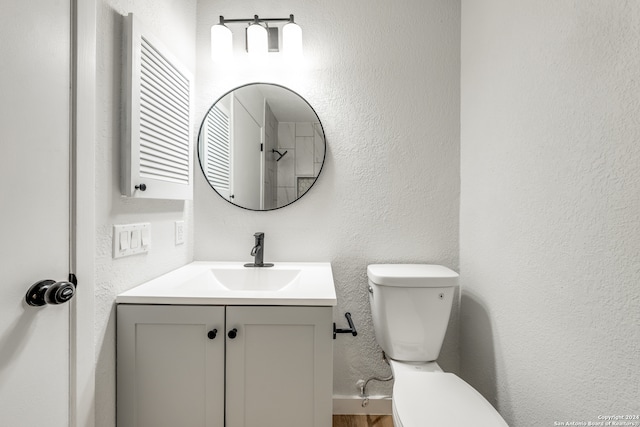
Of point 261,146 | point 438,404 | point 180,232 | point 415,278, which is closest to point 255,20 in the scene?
point 261,146

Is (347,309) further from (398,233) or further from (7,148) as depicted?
(7,148)

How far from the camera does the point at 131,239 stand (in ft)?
3.95

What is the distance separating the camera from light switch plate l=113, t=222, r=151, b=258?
44.4 inches

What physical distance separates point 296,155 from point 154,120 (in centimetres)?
69

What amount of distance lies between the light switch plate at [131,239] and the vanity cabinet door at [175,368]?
20cm

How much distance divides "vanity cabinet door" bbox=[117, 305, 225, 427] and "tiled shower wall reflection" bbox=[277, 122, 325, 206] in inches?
31.2

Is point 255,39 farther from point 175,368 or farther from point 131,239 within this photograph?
point 175,368

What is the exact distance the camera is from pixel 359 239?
176cm

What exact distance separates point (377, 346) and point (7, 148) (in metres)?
1.66

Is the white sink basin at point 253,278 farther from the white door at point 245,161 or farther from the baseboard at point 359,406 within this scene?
the baseboard at point 359,406

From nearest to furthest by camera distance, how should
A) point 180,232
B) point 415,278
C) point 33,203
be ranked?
point 33,203 → point 415,278 → point 180,232

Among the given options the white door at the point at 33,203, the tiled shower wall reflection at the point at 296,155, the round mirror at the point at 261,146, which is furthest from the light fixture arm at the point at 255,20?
the white door at the point at 33,203

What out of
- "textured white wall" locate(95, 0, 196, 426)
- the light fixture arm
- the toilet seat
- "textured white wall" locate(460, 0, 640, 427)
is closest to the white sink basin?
"textured white wall" locate(95, 0, 196, 426)

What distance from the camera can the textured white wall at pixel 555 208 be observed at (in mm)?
827
